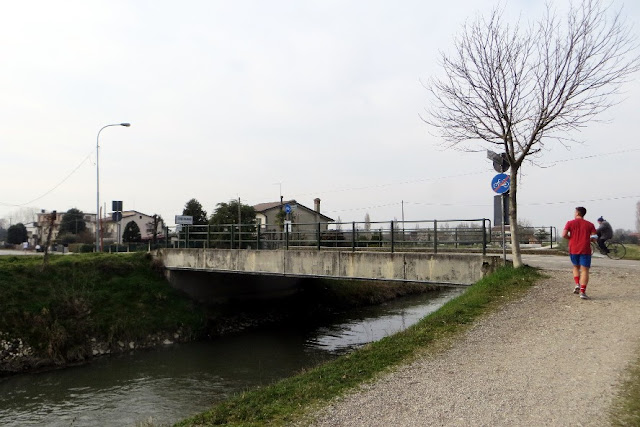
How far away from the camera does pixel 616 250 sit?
16984mm

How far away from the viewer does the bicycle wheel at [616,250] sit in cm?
1698

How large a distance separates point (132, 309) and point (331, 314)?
1086 cm

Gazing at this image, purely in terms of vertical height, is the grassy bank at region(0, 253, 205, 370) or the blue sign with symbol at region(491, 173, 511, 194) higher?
the blue sign with symbol at region(491, 173, 511, 194)

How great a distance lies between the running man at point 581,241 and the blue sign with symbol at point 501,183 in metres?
2.61

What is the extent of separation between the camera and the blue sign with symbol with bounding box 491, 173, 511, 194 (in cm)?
1209

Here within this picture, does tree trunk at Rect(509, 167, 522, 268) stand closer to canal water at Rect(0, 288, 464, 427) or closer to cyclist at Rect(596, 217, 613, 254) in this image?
canal water at Rect(0, 288, 464, 427)

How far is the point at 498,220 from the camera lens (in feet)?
40.9

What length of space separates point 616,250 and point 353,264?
30.6 feet

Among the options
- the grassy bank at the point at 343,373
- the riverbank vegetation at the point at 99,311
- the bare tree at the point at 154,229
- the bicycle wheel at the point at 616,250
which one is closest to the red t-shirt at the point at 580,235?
the grassy bank at the point at 343,373

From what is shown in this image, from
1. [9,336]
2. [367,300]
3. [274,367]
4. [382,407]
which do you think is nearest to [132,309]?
[9,336]

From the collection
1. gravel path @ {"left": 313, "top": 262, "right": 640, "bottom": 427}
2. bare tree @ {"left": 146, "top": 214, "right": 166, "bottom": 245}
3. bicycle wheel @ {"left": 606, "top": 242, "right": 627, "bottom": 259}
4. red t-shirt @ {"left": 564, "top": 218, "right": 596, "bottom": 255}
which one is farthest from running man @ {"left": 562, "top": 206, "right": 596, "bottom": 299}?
bare tree @ {"left": 146, "top": 214, "right": 166, "bottom": 245}

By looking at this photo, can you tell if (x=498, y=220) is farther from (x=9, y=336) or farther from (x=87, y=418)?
(x=9, y=336)

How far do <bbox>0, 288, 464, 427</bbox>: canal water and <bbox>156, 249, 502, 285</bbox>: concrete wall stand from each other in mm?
2871

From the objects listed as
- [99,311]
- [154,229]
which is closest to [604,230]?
[99,311]
